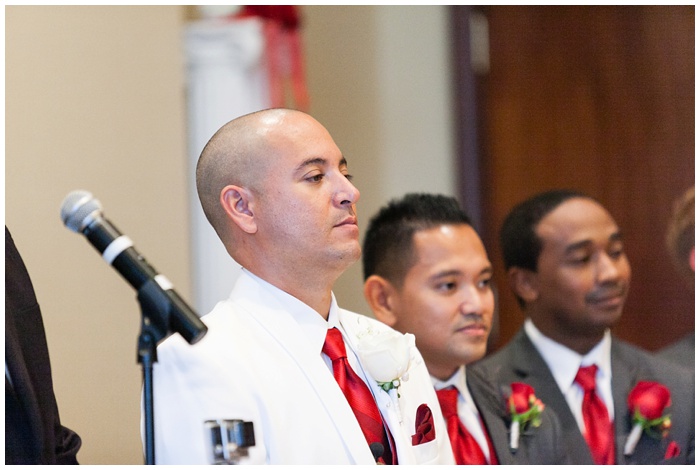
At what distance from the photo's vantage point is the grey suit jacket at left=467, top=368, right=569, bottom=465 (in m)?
2.01

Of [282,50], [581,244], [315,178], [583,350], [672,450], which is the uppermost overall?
[282,50]

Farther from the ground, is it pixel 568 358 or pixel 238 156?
pixel 238 156

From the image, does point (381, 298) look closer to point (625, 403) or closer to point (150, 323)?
point (625, 403)

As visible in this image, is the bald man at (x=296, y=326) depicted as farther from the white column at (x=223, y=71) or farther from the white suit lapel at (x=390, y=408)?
the white column at (x=223, y=71)

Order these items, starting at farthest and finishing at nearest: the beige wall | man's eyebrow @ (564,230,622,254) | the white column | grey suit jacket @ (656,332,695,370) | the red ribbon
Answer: the red ribbon
the white column
grey suit jacket @ (656,332,695,370)
man's eyebrow @ (564,230,622,254)
the beige wall

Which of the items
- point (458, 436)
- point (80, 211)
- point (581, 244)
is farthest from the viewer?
point (581, 244)

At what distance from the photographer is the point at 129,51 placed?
Answer: 229 centimetres

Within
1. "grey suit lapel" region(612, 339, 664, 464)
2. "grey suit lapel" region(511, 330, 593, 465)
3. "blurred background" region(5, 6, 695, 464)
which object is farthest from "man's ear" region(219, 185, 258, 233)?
"grey suit lapel" region(612, 339, 664, 464)

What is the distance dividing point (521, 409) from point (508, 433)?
80 millimetres

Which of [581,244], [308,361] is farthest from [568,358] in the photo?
[308,361]

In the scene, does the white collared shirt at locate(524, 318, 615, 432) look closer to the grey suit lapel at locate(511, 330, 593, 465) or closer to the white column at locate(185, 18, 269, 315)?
the grey suit lapel at locate(511, 330, 593, 465)

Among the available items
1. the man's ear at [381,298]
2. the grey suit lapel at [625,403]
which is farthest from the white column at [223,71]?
the grey suit lapel at [625,403]

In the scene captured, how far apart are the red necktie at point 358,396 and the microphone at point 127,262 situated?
0.37 meters

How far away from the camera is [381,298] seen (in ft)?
7.04
